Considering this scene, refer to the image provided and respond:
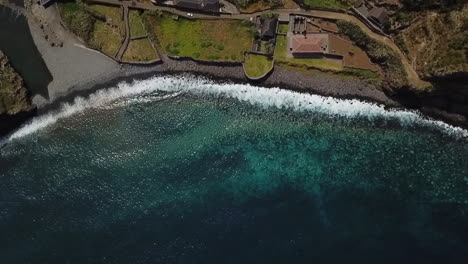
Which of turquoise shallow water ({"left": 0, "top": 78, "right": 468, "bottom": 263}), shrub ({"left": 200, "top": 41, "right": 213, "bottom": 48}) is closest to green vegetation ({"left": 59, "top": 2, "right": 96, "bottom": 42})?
turquoise shallow water ({"left": 0, "top": 78, "right": 468, "bottom": 263})

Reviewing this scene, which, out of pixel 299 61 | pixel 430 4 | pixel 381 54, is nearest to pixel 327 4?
pixel 299 61

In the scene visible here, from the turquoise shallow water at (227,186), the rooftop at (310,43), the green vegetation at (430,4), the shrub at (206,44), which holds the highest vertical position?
the green vegetation at (430,4)

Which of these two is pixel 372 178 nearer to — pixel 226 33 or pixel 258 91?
pixel 258 91

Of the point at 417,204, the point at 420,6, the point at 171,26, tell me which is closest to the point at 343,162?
the point at 417,204

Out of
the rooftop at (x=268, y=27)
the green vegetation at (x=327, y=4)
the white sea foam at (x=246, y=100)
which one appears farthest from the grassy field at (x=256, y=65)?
the green vegetation at (x=327, y=4)

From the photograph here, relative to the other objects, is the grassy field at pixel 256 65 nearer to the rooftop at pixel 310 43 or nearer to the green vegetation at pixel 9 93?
the rooftop at pixel 310 43

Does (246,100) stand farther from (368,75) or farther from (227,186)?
(368,75)
